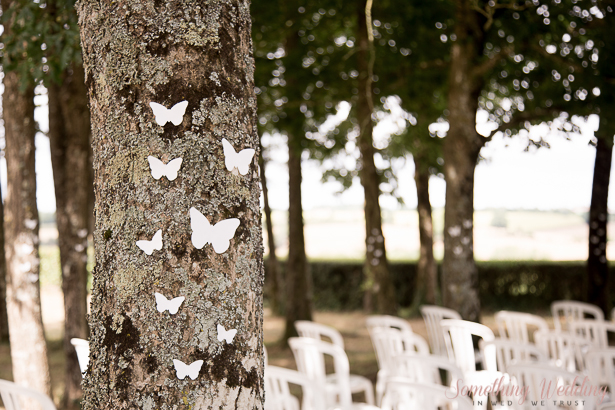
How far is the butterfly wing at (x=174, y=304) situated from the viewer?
1189 mm

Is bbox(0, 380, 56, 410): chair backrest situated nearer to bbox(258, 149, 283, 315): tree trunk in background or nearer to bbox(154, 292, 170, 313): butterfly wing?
bbox(154, 292, 170, 313): butterfly wing

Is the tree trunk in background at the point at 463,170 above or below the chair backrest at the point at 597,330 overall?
above

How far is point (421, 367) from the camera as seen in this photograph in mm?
3443

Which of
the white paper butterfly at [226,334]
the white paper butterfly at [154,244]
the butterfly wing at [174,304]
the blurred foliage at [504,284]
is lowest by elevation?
the blurred foliage at [504,284]

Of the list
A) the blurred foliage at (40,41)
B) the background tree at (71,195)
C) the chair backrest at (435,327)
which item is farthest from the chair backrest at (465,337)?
the background tree at (71,195)

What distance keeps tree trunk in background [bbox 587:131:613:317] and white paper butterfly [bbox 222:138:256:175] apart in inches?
334

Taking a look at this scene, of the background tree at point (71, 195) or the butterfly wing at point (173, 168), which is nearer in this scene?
the butterfly wing at point (173, 168)

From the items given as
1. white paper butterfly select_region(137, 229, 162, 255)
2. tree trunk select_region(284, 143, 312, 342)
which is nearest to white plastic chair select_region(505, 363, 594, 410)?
white paper butterfly select_region(137, 229, 162, 255)

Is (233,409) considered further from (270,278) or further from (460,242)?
(270,278)

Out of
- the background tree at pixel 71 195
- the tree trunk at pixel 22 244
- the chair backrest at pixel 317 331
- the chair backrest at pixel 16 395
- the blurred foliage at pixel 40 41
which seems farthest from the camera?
the background tree at pixel 71 195

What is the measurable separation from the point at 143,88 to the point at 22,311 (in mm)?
4141

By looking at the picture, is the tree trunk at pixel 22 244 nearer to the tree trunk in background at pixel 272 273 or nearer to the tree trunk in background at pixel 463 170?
the tree trunk in background at pixel 463 170

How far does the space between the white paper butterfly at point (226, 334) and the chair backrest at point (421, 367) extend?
2.06 m

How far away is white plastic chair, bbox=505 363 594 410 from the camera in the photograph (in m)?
2.79
